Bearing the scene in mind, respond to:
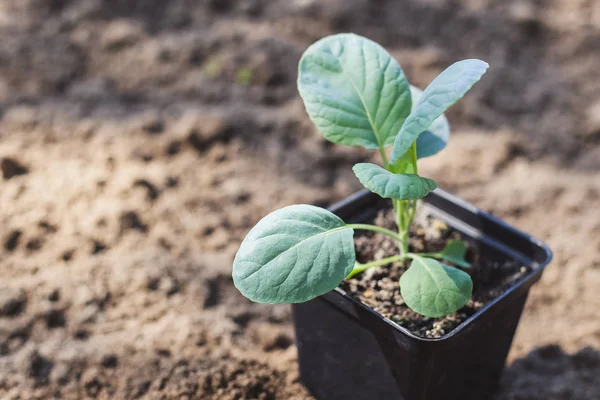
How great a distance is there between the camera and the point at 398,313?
1229mm

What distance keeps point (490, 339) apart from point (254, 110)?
1304 millimetres

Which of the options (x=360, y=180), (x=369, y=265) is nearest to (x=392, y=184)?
(x=360, y=180)

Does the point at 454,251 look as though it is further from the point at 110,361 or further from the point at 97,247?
the point at 97,247

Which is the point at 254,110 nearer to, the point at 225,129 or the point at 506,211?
the point at 225,129

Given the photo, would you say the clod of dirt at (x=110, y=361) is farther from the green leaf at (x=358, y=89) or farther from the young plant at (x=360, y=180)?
the green leaf at (x=358, y=89)

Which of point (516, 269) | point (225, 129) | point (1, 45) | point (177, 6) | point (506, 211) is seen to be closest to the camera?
point (516, 269)

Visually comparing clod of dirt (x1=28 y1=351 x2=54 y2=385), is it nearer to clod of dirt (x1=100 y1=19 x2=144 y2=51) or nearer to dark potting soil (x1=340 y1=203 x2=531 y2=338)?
dark potting soil (x1=340 y1=203 x2=531 y2=338)

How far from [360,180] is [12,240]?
119cm

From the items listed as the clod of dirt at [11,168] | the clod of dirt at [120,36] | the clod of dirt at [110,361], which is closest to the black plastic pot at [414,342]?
the clod of dirt at [110,361]

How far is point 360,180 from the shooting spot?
3.28 feet

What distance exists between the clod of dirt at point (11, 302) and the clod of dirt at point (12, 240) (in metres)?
0.18

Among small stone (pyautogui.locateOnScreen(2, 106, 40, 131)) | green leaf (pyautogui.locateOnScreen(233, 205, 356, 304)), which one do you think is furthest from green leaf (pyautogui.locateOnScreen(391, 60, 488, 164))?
small stone (pyautogui.locateOnScreen(2, 106, 40, 131))

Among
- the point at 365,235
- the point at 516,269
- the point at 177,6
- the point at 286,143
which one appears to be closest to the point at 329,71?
the point at 365,235

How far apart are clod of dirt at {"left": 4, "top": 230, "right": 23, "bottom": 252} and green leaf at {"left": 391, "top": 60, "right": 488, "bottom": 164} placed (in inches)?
47.1
